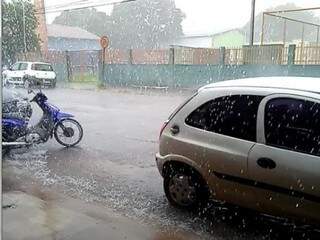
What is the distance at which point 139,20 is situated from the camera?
25.7 feet

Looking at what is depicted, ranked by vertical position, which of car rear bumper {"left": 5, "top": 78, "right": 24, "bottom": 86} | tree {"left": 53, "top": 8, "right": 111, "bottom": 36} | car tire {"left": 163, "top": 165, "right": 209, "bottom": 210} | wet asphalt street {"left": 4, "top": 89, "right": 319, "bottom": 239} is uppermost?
tree {"left": 53, "top": 8, "right": 111, "bottom": 36}

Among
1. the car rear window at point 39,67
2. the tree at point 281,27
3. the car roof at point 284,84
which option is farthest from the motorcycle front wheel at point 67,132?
the car roof at point 284,84

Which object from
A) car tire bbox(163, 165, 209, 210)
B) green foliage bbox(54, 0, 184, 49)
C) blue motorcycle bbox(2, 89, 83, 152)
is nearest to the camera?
car tire bbox(163, 165, 209, 210)

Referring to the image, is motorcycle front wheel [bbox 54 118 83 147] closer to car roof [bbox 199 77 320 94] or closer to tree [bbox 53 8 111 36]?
tree [bbox 53 8 111 36]

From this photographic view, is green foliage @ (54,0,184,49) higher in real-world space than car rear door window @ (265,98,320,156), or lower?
A: higher

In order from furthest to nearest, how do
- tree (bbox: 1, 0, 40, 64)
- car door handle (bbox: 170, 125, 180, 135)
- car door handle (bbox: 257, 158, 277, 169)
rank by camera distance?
1. car door handle (bbox: 170, 125, 180, 135)
2. tree (bbox: 1, 0, 40, 64)
3. car door handle (bbox: 257, 158, 277, 169)

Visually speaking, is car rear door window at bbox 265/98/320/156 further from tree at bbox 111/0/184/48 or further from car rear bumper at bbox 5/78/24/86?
tree at bbox 111/0/184/48

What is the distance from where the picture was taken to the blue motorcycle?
636 centimetres

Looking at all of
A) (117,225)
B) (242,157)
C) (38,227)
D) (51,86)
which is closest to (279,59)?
(242,157)

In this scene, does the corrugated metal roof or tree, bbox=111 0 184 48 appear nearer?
the corrugated metal roof

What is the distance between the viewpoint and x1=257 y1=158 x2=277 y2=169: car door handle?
3395 mm

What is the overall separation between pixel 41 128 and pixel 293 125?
4.36 metres

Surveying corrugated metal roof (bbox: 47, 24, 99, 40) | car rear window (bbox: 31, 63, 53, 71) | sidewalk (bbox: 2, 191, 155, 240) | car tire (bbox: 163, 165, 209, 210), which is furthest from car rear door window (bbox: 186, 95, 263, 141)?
car rear window (bbox: 31, 63, 53, 71)

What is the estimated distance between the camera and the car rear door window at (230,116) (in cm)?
364
